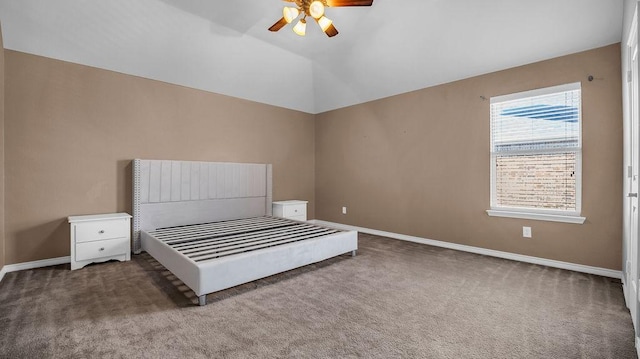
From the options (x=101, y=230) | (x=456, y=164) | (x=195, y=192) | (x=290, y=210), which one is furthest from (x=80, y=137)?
(x=456, y=164)

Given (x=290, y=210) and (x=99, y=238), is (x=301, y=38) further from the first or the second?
(x=99, y=238)

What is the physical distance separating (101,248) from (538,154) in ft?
16.1

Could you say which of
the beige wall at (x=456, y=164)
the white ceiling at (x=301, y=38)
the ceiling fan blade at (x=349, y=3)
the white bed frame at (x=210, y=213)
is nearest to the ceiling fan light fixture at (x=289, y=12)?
the ceiling fan blade at (x=349, y=3)

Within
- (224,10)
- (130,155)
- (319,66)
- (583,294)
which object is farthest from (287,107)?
(583,294)

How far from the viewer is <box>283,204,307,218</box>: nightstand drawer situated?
500 centimetres

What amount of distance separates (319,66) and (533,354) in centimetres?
444

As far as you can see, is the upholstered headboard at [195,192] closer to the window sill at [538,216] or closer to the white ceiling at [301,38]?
the white ceiling at [301,38]

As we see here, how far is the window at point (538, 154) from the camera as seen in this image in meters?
3.18

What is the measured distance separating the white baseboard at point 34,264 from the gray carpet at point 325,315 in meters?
0.10

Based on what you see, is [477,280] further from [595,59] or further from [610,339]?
[595,59]

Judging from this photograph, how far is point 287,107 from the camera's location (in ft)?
18.0

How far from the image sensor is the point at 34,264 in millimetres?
3223

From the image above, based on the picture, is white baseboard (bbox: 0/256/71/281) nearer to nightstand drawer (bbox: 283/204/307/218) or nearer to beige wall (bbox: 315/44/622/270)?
nightstand drawer (bbox: 283/204/307/218)

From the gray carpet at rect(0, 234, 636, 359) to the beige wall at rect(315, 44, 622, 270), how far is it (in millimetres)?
492
